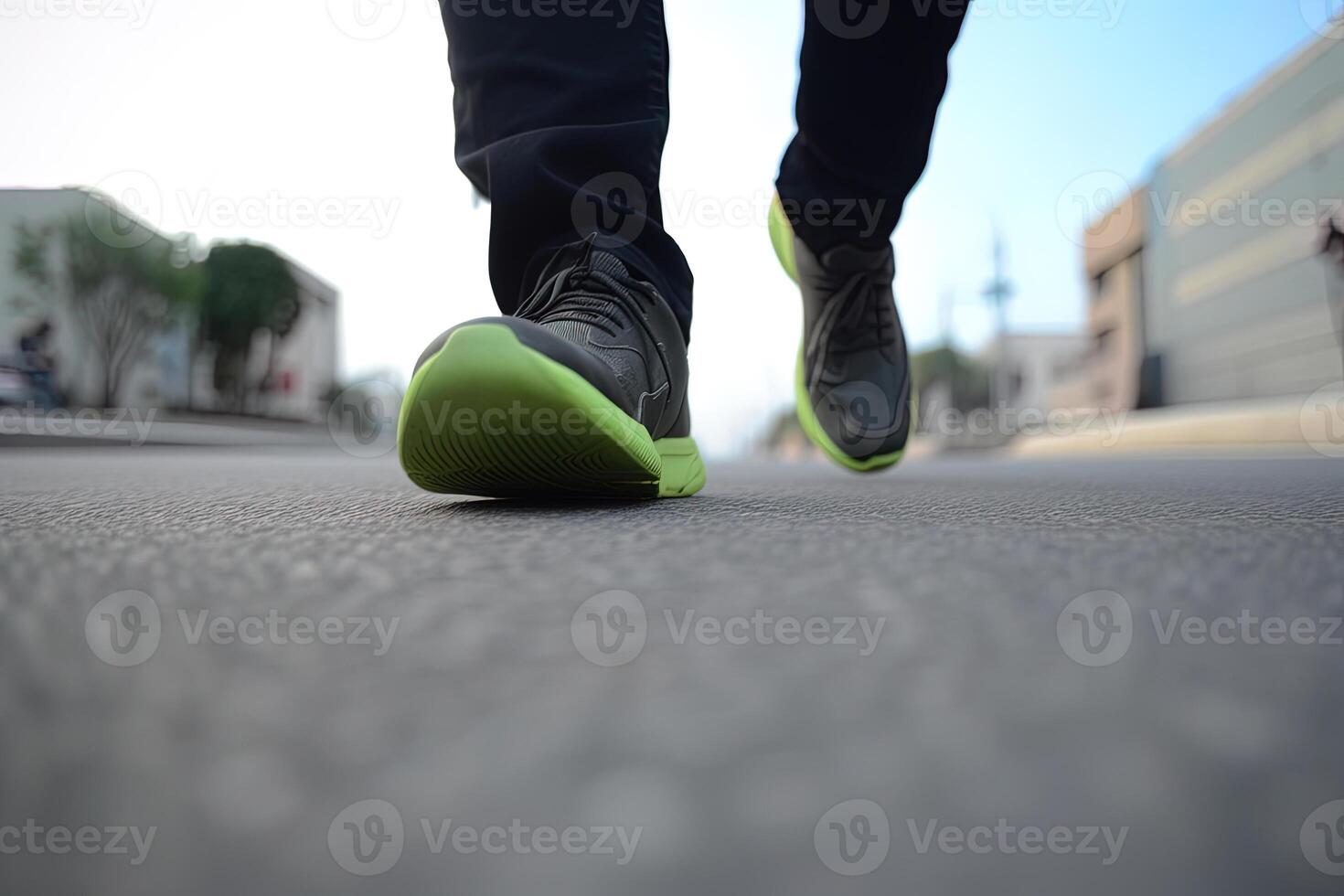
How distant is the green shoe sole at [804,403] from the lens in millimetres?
1274

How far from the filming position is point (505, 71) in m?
0.70

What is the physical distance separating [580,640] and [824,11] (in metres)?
0.83

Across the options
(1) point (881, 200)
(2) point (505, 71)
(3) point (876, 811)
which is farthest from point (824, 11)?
(3) point (876, 811)

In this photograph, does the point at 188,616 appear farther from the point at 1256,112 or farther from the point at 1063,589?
the point at 1256,112
